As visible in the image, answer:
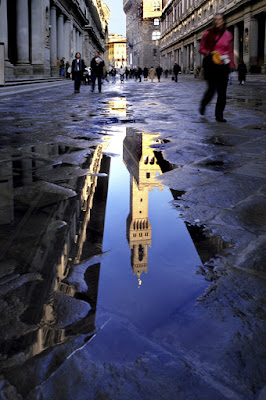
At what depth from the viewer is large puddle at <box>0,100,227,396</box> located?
124 centimetres

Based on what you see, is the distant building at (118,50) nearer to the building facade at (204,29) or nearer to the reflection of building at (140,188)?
the building facade at (204,29)

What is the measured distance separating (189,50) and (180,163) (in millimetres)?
56479

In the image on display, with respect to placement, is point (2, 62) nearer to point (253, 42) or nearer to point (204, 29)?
point (253, 42)

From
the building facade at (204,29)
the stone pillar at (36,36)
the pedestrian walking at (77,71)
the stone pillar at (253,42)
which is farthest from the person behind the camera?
the building facade at (204,29)

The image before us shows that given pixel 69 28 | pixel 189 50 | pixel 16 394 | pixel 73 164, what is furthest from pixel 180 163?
pixel 189 50

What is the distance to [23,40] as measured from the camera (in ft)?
65.2

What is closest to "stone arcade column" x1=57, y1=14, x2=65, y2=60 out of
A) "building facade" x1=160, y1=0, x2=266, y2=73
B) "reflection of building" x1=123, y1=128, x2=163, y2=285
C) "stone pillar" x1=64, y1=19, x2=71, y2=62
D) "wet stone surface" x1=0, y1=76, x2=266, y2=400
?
"stone pillar" x1=64, y1=19, x2=71, y2=62

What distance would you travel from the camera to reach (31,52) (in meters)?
21.3

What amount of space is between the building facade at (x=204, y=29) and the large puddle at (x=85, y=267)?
13.9m

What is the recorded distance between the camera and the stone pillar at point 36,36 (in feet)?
69.4

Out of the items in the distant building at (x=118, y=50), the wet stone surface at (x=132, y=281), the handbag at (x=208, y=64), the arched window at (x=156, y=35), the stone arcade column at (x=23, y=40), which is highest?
the distant building at (x=118, y=50)

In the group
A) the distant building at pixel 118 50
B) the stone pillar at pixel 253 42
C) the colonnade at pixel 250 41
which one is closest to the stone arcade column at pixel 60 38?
the colonnade at pixel 250 41

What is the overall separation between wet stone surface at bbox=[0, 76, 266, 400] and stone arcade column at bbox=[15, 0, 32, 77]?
17.3 metres

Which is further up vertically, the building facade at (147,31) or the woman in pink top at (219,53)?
the building facade at (147,31)
